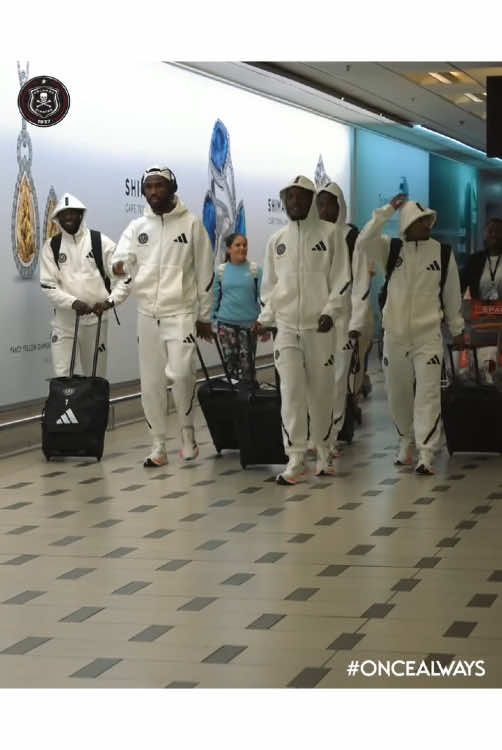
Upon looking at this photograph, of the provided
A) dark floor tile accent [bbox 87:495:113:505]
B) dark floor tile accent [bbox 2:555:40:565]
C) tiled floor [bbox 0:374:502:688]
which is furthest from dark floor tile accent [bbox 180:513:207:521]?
dark floor tile accent [bbox 2:555:40:565]

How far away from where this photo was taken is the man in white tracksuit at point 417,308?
30.7 ft

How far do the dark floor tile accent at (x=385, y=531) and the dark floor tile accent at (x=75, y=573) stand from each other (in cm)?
170

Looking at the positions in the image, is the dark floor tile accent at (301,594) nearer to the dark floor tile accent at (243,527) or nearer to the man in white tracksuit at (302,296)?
the dark floor tile accent at (243,527)

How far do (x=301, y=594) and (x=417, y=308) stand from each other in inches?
145

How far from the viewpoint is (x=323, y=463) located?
9648mm

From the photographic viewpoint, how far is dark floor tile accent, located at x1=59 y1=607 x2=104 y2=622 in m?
5.76

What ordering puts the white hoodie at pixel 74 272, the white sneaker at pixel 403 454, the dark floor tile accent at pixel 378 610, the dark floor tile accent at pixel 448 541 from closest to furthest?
the dark floor tile accent at pixel 378 610 → the dark floor tile accent at pixel 448 541 → the white sneaker at pixel 403 454 → the white hoodie at pixel 74 272

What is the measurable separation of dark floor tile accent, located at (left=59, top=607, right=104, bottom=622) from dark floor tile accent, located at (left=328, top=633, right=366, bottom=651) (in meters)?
1.15

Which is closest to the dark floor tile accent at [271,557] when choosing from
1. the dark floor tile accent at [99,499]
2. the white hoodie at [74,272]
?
the dark floor tile accent at [99,499]

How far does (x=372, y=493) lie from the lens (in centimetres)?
888

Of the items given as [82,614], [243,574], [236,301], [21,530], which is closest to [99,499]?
[21,530]

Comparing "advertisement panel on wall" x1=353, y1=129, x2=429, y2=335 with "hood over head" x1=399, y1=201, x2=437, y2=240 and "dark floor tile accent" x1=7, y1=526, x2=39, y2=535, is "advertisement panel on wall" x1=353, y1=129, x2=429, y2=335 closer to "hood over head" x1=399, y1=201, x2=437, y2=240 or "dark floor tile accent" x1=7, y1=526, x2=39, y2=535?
"hood over head" x1=399, y1=201, x2=437, y2=240

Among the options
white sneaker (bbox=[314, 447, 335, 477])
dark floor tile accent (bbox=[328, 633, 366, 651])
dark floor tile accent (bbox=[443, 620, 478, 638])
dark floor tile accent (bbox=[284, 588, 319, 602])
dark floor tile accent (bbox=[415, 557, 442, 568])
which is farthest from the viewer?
white sneaker (bbox=[314, 447, 335, 477])

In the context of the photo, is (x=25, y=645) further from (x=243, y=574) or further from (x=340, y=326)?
(x=340, y=326)
